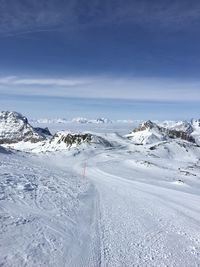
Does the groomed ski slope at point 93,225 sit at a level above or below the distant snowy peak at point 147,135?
below

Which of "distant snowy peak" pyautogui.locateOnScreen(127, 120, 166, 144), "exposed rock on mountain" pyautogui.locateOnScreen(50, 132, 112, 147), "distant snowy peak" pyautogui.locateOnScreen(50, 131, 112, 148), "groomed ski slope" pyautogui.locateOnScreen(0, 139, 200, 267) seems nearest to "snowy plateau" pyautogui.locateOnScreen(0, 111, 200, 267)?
"groomed ski slope" pyautogui.locateOnScreen(0, 139, 200, 267)

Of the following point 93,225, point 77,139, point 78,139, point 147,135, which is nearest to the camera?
point 93,225

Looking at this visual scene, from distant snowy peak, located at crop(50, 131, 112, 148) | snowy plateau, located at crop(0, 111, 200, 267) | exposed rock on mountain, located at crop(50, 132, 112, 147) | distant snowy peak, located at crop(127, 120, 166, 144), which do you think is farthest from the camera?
distant snowy peak, located at crop(127, 120, 166, 144)

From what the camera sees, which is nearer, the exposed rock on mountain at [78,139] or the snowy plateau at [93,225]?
the snowy plateau at [93,225]

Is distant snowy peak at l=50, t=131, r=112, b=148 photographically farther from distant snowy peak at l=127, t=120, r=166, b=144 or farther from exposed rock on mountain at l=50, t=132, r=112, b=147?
distant snowy peak at l=127, t=120, r=166, b=144

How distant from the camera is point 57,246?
1266 cm

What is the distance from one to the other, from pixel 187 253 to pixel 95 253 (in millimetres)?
3533

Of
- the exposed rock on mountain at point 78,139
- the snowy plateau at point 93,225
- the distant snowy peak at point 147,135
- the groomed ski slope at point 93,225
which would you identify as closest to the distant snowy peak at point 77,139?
the exposed rock on mountain at point 78,139

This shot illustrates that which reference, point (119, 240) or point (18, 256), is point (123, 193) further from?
point (18, 256)

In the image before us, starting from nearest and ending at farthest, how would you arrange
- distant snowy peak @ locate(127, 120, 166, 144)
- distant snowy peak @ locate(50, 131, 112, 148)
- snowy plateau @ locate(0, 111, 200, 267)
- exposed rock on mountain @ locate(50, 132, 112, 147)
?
snowy plateau @ locate(0, 111, 200, 267)
exposed rock on mountain @ locate(50, 132, 112, 147)
distant snowy peak @ locate(50, 131, 112, 148)
distant snowy peak @ locate(127, 120, 166, 144)

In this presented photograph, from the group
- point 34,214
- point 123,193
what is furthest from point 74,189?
point 34,214

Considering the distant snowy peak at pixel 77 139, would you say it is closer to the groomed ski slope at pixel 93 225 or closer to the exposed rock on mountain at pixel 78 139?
the exposed rock on mountain at pixel 78 139

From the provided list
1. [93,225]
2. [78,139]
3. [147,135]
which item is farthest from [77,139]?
[93,225]

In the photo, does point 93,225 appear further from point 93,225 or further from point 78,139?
point 78,139
